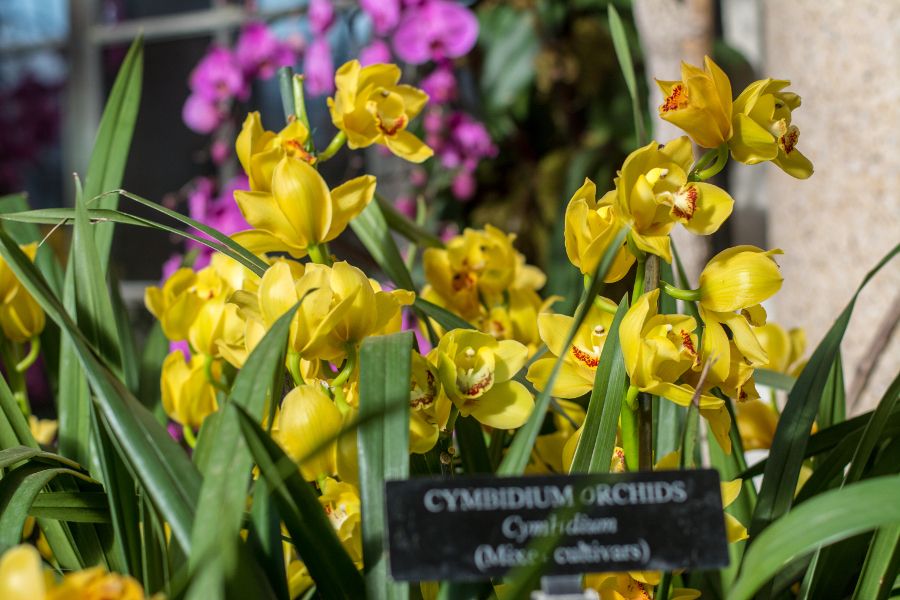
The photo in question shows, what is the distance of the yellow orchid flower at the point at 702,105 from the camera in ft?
1.35

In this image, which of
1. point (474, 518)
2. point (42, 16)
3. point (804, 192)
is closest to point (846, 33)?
point (804, 192)

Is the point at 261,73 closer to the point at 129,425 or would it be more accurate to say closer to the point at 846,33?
the point at 846,33

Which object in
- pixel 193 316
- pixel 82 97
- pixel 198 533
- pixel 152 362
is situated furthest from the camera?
pixel 82 97

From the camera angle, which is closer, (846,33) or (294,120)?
(294,120)

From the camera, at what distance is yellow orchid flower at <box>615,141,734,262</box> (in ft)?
1.34

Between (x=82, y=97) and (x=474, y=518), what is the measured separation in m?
2.37

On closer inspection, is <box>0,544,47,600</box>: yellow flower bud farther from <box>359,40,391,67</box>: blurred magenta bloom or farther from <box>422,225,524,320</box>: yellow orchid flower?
<box>359,40,391,67</box>: blurred magenta bloom

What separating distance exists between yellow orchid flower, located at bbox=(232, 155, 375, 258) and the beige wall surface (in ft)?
1.94

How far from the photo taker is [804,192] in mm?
968

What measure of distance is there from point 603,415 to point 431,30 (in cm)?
125

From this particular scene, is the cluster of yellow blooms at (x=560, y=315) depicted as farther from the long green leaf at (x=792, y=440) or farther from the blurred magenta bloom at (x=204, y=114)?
the blurred magenta bloom at (x=204, y=114)

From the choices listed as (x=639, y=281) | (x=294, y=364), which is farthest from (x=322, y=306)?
(x=639, y=281)

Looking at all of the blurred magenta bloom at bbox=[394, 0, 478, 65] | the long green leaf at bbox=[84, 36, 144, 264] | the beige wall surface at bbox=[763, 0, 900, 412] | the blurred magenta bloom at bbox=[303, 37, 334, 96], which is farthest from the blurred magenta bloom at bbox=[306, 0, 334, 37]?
the long green leaf at bbox=[84, 36, 144, 264]

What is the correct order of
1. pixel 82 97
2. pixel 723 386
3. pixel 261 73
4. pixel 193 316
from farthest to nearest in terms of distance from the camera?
pixel 82 97 → pixel 261 73 → pixel 193 316 → pixel 723 386
